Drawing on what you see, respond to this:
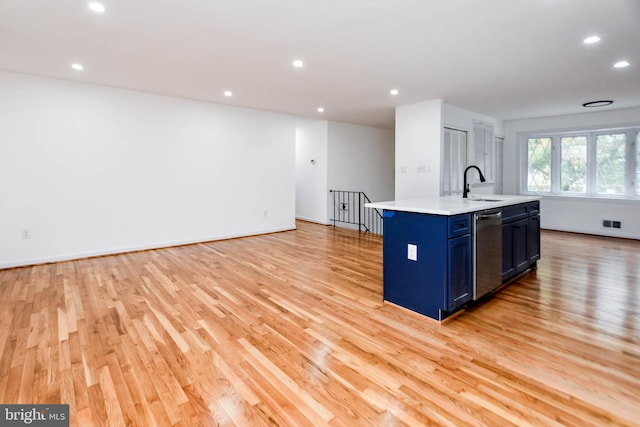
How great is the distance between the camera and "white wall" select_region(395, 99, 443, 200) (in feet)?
18.4

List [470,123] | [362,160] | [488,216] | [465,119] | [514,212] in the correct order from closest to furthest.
A: [488,216], [514,212], [465,119], [470,123], [362,160]

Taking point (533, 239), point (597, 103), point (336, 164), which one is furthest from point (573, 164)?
point (336, 164)

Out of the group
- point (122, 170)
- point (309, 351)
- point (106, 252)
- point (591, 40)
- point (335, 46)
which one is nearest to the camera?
point (309, 351)

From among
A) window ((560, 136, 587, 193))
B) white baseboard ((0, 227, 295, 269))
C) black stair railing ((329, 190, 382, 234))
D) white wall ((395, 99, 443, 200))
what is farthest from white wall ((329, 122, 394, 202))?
window ((560, 136, 587, 193))

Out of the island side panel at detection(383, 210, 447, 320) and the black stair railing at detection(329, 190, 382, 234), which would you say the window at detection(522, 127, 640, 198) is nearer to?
the black stair railing at detection(329, 190, 382, 234)

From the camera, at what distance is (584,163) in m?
6.77

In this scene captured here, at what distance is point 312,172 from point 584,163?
19.3 ft

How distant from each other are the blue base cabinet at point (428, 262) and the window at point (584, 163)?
5.82m

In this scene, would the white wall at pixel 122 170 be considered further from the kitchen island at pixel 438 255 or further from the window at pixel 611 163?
the window at pixel 611 163

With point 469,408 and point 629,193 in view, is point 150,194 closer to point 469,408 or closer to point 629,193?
point 469,408

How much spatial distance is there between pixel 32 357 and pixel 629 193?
8.92 meters

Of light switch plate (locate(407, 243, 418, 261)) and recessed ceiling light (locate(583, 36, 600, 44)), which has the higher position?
recessed ceiling light (locate(583, 36, 600, 44))

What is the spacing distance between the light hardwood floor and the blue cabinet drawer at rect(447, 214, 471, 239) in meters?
0.73

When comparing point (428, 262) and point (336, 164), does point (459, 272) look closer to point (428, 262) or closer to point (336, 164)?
point (428, 262)
